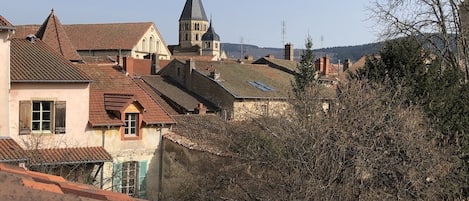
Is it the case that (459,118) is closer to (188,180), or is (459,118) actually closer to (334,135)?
(334,135)

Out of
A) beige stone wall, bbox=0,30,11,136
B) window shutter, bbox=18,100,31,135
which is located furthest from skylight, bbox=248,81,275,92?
beige stone wall, bbox=0,30,11,136

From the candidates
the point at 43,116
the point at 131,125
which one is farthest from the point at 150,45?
the point at 43,116

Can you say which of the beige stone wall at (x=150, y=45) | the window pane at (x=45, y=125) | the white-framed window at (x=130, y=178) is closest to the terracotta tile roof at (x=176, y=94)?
the white-framed window at (x=130, y=178)

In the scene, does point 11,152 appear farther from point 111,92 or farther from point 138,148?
point 111,92

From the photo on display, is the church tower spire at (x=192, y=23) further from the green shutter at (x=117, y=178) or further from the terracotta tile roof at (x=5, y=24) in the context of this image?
the terracotta tile roof at (x=5, y=24)

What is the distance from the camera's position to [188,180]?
71.2ft

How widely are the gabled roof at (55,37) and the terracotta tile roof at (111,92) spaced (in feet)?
26.8

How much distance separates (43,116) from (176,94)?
19.8 metres

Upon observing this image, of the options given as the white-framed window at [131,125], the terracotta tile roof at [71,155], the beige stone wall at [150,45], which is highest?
the beige stone wall at [150,45]

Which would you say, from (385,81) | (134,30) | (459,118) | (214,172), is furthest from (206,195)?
(134,30)

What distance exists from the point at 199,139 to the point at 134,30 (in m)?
73.7

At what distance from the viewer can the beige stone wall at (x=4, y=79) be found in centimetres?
2080

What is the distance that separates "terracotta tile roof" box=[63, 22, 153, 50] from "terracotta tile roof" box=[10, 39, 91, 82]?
2625 inches

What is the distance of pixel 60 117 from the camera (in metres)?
22.9
